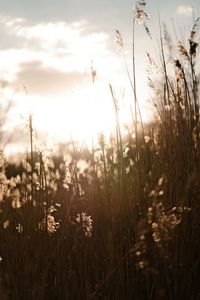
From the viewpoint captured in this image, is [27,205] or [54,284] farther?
[27,205]

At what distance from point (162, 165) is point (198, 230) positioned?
36 cm

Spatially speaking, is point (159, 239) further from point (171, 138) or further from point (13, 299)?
point (171, 138)

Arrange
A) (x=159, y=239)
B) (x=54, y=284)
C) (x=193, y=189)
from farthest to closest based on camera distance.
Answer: (x=193, y=189) < (x=54, y=284) < (x=159, y=239)

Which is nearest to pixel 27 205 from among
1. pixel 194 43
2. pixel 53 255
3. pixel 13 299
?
pixel 53 255

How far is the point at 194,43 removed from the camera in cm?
211

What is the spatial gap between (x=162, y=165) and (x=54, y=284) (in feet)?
2.32

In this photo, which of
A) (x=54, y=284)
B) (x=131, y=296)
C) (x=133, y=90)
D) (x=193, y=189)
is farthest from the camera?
(x=133, y=90)

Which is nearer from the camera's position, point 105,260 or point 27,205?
point 105,260

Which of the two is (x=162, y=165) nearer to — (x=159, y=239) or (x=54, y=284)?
(x=54, y=284)

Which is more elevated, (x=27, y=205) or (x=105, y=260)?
(x=27, y=205)

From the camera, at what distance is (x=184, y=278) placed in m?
1.92

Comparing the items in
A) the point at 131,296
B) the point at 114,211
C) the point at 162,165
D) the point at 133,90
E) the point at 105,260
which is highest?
the point at 133,90

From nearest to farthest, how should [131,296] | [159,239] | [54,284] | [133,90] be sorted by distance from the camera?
[159,239], [131,296], [54,284], [133,90]

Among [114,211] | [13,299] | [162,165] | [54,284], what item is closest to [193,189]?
[162,165]
